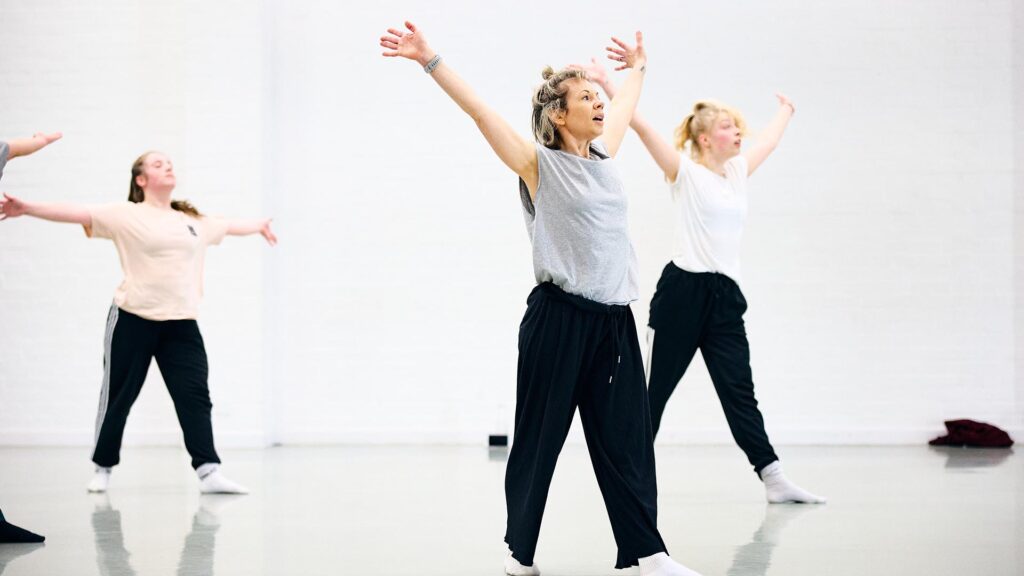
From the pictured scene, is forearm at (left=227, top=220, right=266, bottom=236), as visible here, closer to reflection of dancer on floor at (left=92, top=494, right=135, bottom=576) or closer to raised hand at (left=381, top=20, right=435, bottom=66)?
reflection of dancer on floor at (left=92, top=494, right=135, bottom=576)

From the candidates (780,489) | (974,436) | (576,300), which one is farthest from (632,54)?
(974,436)

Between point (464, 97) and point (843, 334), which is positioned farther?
point (843, 334)

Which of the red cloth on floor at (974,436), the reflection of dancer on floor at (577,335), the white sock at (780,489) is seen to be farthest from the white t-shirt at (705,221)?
the red cloth on floor at (974,436)

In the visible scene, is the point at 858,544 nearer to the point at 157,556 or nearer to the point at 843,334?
the point at 157,556

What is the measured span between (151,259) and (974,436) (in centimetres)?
455

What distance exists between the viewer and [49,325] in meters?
6.61

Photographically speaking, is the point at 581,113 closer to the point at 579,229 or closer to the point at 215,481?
the point at 579,229

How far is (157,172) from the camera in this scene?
4.73 metres

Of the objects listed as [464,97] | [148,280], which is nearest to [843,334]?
[148,280]

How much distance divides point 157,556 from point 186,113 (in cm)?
381

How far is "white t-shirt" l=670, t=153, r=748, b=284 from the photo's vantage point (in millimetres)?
4234

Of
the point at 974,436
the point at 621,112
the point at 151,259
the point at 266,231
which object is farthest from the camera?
the point at 974,436

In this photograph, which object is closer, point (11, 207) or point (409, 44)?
point (409, 44)

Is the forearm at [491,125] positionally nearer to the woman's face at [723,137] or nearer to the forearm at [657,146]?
the forearm at [657,146]
